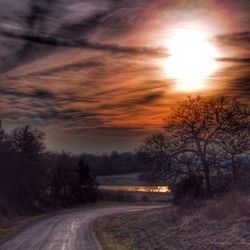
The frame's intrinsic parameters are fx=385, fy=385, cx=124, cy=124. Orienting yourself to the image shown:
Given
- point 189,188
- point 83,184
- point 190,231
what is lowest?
point 190,231

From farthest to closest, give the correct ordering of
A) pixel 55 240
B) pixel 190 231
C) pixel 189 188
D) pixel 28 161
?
pixel 28 161
pixel 189 188
pixel 55 240
pixel 190 231

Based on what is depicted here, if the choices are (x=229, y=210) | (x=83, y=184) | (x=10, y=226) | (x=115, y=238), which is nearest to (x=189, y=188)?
(x=115, y=238)

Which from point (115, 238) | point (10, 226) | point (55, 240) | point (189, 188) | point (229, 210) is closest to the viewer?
point (229, 210)

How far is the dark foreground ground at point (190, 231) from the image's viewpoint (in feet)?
63.0

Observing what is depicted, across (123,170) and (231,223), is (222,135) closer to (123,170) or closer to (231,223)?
(231,223)

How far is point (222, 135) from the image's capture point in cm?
3941

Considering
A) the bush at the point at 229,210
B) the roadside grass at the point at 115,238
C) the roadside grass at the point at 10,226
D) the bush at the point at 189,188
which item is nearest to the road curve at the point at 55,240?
the roadside grass at the point at 115,238

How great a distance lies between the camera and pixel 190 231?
23.7 meters

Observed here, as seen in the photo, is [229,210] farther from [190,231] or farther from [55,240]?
[55,240]

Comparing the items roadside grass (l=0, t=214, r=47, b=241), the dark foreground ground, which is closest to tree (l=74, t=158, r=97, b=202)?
roadside grass (l=0, t=214, r=47, b=241)

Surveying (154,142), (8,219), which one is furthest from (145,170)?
(8,219)

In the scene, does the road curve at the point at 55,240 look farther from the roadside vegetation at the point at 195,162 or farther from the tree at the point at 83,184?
the tree at the point at 83,184

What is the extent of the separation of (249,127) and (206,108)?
4.76 meters

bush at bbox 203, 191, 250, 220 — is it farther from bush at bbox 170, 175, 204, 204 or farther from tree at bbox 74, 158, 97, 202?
tree at bbox 74, 158, 97, 202
